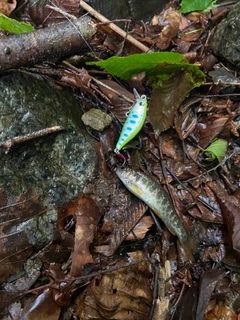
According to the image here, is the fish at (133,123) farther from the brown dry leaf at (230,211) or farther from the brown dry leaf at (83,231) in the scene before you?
the brown dry leaf at (230,211)

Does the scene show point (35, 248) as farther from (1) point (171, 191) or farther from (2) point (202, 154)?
(2) point (202, 154)

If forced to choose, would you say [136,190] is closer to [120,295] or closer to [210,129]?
[120,295]

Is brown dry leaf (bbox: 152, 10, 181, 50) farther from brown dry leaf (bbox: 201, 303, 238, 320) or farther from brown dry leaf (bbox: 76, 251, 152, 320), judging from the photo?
brown dry leaf (bbox: 201, 303, 238, 320)

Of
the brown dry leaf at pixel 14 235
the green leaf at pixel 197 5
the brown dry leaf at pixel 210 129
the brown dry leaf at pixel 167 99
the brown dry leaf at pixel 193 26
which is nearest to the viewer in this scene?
the brown dry leaf at pixel 14 235

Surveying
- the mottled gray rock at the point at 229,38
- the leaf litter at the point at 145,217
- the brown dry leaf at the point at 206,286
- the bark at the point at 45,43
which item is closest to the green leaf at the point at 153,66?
the leaf litter at the point at 145,217

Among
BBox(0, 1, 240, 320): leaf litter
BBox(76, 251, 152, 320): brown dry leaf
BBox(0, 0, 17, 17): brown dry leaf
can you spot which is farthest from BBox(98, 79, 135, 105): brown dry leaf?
BBox(76, 251, 152, 320): brown dry leaf

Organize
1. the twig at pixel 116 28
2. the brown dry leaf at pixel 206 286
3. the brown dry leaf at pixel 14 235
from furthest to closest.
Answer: the twig at pixel 116 28
the brown dry leaf at pixel 206 286
the brown dry leaf at pixel 14 235
